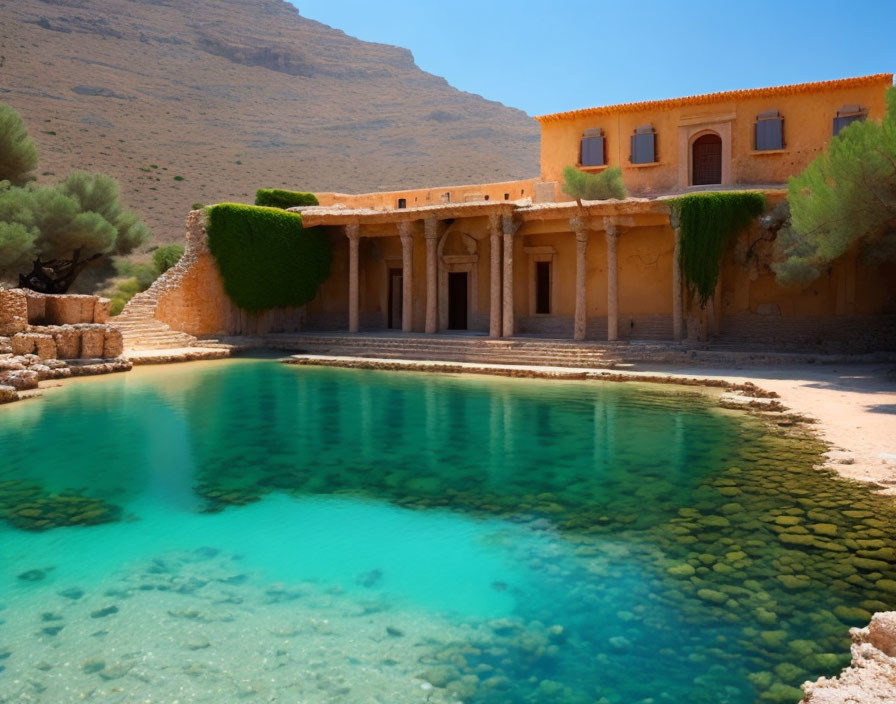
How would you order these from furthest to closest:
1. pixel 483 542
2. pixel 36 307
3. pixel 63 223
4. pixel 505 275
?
pixel 63 223
pixel 505 275
pixel 36 307
pixel 483 542

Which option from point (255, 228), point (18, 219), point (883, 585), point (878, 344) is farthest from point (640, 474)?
point (18, 219)

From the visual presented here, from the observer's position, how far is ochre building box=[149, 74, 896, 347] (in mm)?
19594

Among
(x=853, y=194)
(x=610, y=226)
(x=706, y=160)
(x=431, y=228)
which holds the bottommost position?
(x=853, y=194)

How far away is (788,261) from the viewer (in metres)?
17.4

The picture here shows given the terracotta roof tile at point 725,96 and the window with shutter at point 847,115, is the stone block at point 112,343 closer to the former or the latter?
the terracotta roof tile at point 725,96

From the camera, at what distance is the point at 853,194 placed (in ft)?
46.6

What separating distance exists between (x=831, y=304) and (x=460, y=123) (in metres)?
75.2

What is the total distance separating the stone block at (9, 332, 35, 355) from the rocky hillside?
33817mm

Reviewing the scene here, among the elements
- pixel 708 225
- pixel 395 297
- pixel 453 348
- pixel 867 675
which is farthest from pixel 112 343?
pixel 867 675

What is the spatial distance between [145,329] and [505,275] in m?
10.5

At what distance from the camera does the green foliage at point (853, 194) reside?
13648mm

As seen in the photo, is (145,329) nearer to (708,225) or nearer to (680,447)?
(708,225)

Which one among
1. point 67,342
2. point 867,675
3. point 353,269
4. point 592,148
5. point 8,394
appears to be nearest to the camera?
point 867,675

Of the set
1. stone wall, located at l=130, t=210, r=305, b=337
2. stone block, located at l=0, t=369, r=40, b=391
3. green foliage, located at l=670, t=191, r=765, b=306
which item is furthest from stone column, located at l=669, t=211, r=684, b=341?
stone block, located at l=0, t=369, r=40, b=391
